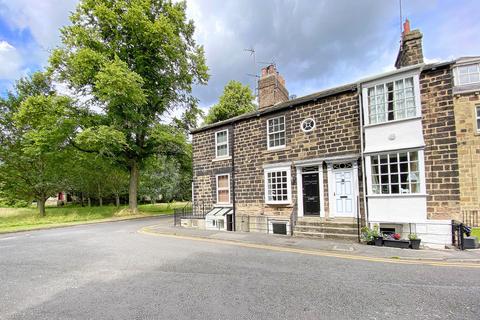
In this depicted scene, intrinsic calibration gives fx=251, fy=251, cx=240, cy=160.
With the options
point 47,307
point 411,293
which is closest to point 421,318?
point 411,293

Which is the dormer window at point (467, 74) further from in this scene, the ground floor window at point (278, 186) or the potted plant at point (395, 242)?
the ground floor window at point (278, 186)

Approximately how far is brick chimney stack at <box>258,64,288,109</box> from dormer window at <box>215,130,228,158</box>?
2.99 m

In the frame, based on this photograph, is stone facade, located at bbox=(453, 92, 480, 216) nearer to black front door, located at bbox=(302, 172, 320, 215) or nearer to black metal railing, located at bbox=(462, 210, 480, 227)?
black metal railing, located at bbox=(462, 210, 480, 227)

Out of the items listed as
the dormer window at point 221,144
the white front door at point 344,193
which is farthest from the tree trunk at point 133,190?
the white front door at point 344,193

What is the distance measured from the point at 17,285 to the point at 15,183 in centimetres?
2609

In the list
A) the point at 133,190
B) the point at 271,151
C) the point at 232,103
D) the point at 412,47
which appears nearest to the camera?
the point at 412,47

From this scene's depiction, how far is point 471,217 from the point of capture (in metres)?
13.3

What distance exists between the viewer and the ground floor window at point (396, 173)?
31.9 ft

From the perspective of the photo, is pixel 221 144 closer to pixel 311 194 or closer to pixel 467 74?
pixel 311 194

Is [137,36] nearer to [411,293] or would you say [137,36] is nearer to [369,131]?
[369,131]

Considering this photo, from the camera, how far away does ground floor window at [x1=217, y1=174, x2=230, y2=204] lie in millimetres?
15414

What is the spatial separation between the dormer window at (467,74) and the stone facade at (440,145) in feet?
33.6

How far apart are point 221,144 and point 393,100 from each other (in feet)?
31.5

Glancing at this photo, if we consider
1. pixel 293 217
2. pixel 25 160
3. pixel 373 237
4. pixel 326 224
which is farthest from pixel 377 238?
pixel 25 160
